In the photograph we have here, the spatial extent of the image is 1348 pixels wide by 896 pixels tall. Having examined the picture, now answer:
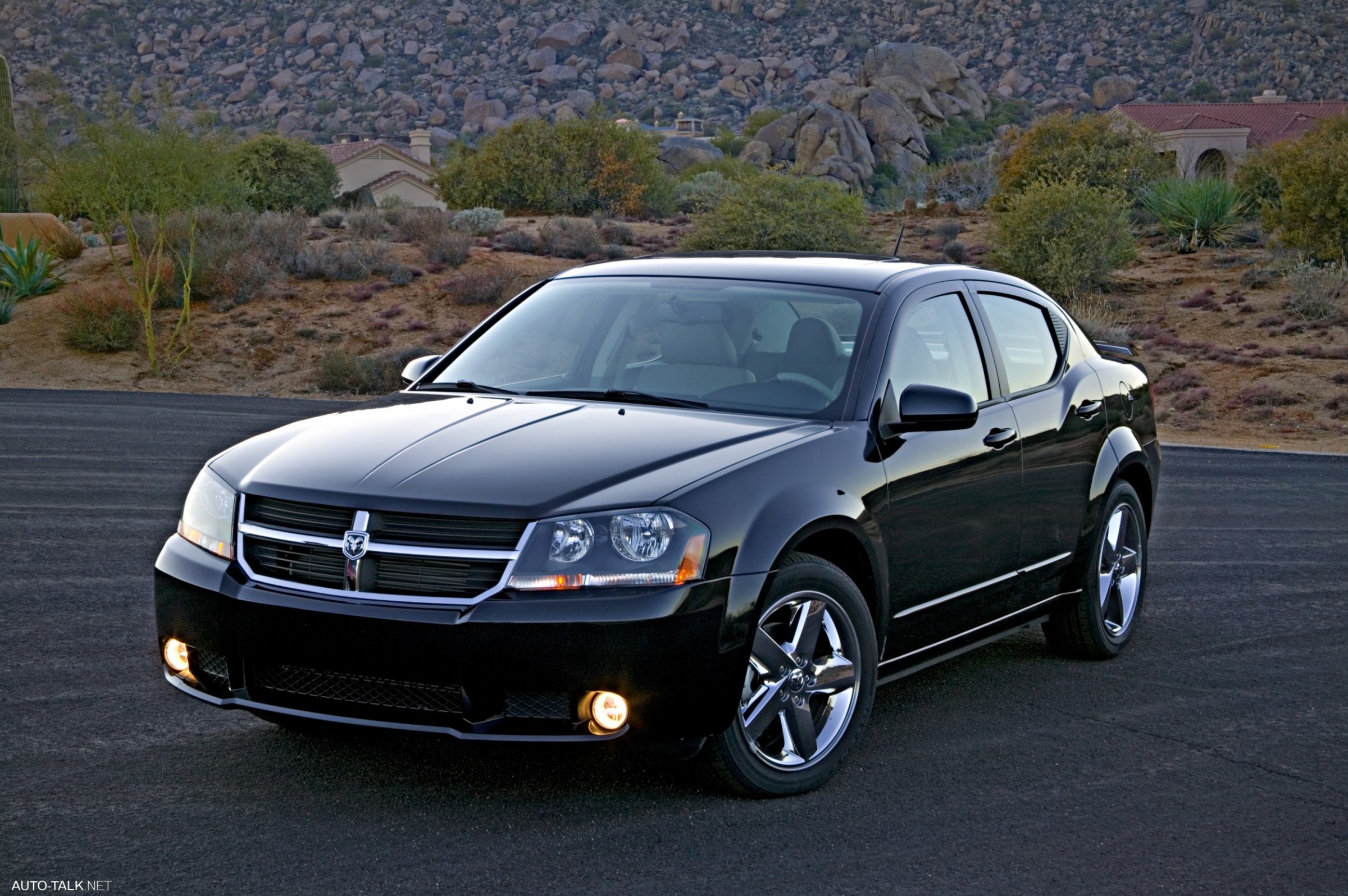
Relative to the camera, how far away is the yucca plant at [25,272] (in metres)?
28.9

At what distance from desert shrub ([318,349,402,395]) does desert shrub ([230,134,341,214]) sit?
62.5 feet

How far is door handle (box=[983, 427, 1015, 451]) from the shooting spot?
6023mm

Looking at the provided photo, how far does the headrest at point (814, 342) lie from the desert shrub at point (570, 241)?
28.3m

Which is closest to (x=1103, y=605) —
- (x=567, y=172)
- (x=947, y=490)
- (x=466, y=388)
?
(x=947, y=490)

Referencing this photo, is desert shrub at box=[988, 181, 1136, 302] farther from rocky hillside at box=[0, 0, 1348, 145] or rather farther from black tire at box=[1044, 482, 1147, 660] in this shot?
rocky hillside at box=[0, 0, 1348, 145]

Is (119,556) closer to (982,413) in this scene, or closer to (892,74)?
(982,413)

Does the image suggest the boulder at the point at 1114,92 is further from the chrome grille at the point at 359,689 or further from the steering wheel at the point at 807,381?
the chrome grille at the point at 359,689

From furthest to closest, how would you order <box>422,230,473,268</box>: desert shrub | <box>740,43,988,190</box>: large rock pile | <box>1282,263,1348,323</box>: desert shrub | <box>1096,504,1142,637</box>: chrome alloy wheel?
<box>740,43,988,190</box>: large rock pile, <box>422,230,473,268</box>: desert shrub, <box>1282,263,1348,323</box>: desert shrub, <box>1096,504,1142,637</box>: chrome alloy wheel

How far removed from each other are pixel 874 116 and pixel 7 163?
6079 cm

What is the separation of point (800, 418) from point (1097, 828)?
168cm

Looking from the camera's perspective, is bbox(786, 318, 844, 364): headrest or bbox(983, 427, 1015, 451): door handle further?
bbox(983, 427, 1015, 451): door handle

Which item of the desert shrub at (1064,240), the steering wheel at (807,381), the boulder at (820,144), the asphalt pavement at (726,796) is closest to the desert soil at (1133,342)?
the desert shrub at (1064,240)

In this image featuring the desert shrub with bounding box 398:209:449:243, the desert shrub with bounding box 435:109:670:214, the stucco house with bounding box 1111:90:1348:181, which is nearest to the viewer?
the desert shrub with bounding box 398:209:449:243

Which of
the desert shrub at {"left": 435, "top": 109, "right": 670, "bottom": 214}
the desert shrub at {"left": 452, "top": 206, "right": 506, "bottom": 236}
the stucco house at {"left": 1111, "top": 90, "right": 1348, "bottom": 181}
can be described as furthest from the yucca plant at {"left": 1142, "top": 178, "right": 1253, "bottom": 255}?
the stucco house at {"left": 1111, "top": 90, "right": 1348, "bottom": 181}
